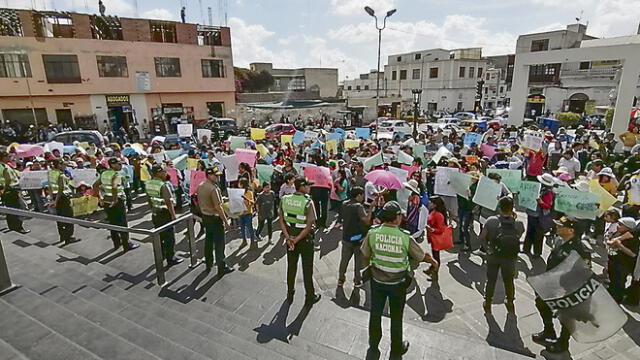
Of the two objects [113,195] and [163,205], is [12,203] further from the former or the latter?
[163,205]

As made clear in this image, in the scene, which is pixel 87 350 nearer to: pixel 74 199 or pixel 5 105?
pixel 74 199

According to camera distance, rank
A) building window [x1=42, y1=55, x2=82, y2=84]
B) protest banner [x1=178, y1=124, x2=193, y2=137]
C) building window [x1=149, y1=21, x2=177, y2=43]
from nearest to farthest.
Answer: protest banner [x1=178, y1=124, x2=193, y2=137]
building window [x1=42, y1=55, x2=82, y2=84]
building window [x1=149, y1=21, x2=177, y2=43]

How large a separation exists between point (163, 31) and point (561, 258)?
36.0 metres

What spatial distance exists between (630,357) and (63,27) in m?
37.3

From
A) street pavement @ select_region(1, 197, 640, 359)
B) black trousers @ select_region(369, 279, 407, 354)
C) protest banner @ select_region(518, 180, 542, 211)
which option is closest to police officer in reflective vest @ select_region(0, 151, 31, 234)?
street pavement @ select_region(1, 197, 640, 359)

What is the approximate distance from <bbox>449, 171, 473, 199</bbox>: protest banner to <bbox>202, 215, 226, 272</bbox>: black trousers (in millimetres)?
4742

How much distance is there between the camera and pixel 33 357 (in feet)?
10.3

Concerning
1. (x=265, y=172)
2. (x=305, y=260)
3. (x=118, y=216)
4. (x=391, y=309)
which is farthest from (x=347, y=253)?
(x=118, y=216)

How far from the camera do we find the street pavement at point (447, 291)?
4.66 meters

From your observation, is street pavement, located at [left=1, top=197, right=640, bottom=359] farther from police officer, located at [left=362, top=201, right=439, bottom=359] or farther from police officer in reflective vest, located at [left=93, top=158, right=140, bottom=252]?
police officer, located at [left=362, top=201, right=439, bottom=359]

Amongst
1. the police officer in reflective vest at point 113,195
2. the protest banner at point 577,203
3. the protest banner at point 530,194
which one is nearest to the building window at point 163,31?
the police officer in reflective vest at point 113,195

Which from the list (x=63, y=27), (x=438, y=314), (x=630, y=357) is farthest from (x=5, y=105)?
(x=630, y=357)

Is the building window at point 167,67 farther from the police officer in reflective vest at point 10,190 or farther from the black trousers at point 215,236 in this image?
the black trousers at point 215,236

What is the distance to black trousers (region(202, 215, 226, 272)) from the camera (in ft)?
19.8
